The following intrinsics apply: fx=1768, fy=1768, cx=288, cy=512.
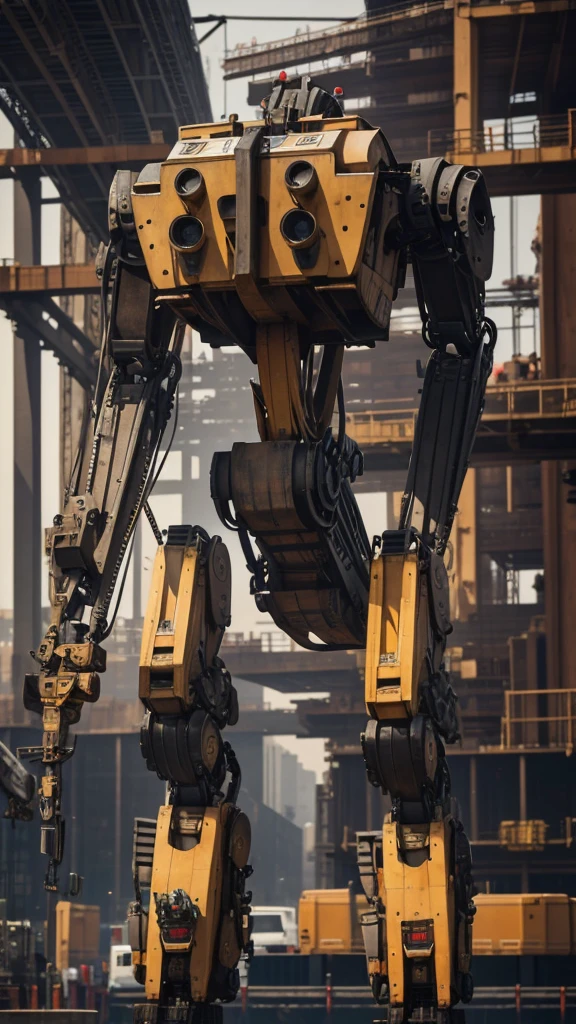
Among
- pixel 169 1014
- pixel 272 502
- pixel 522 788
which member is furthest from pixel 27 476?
pixel 169 1014

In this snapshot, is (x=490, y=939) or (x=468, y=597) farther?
(x=468, y=597)

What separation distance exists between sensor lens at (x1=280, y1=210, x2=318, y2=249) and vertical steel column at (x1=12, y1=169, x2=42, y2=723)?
37973 millimetres

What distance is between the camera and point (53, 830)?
Result: 51.3ft

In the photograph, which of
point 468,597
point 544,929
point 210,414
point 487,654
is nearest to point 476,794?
point 544,929

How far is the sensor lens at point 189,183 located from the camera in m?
15.7

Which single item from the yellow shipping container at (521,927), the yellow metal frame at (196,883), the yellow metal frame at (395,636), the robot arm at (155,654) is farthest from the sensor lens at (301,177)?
the yellow shipping container at (521,927)

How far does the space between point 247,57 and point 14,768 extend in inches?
1835

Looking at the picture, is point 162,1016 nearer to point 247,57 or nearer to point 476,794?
point 476,794

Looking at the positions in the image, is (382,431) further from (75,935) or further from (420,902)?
(420,902)

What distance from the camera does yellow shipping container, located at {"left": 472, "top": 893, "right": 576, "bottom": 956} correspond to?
34.4 m

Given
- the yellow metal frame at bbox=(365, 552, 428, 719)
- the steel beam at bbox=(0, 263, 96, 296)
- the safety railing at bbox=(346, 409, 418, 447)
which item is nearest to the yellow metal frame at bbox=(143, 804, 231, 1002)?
the yellow metal frame at bbox=(365, 552, 428, 719)

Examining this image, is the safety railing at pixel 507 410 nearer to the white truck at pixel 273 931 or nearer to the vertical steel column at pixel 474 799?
the vertical steel column at pixel 474 799

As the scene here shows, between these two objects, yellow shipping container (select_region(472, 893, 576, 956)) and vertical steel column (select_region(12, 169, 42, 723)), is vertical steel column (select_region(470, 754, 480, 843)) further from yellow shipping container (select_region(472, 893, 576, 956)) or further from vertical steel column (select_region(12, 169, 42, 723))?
vertical steel column (select_region(12, 169, 42, 723))

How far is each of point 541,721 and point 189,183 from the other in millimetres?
32938
